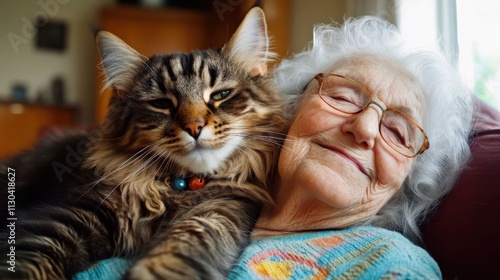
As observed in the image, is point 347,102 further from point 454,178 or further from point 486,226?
point 486,226

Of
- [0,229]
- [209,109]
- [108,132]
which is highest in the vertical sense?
[209,109]

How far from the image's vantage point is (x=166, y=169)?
51.6 inches

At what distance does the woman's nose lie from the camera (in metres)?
1.18

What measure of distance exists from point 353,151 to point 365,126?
0.08 meters

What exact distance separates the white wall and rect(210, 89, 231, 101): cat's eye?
15.5 feet

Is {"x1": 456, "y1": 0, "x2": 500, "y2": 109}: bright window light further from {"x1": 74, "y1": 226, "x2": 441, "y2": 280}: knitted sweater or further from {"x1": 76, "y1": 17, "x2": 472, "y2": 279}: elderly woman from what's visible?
{"x1": 74, "y1": 226, "x2": 441, "y2": 280}: knitted sweater

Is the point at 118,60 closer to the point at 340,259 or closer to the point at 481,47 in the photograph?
the point at 340,259

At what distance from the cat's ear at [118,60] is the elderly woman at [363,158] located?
559 millimetres

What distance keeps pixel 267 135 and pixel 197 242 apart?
1.54ft

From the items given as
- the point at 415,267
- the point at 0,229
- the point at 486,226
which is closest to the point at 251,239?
the point at 415,267

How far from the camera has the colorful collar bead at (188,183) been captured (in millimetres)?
1297

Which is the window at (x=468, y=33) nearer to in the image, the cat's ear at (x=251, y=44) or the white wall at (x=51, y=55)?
the cat's ear at (x=251, y=44)

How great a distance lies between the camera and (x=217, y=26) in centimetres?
471

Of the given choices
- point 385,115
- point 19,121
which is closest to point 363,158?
point 385,115
